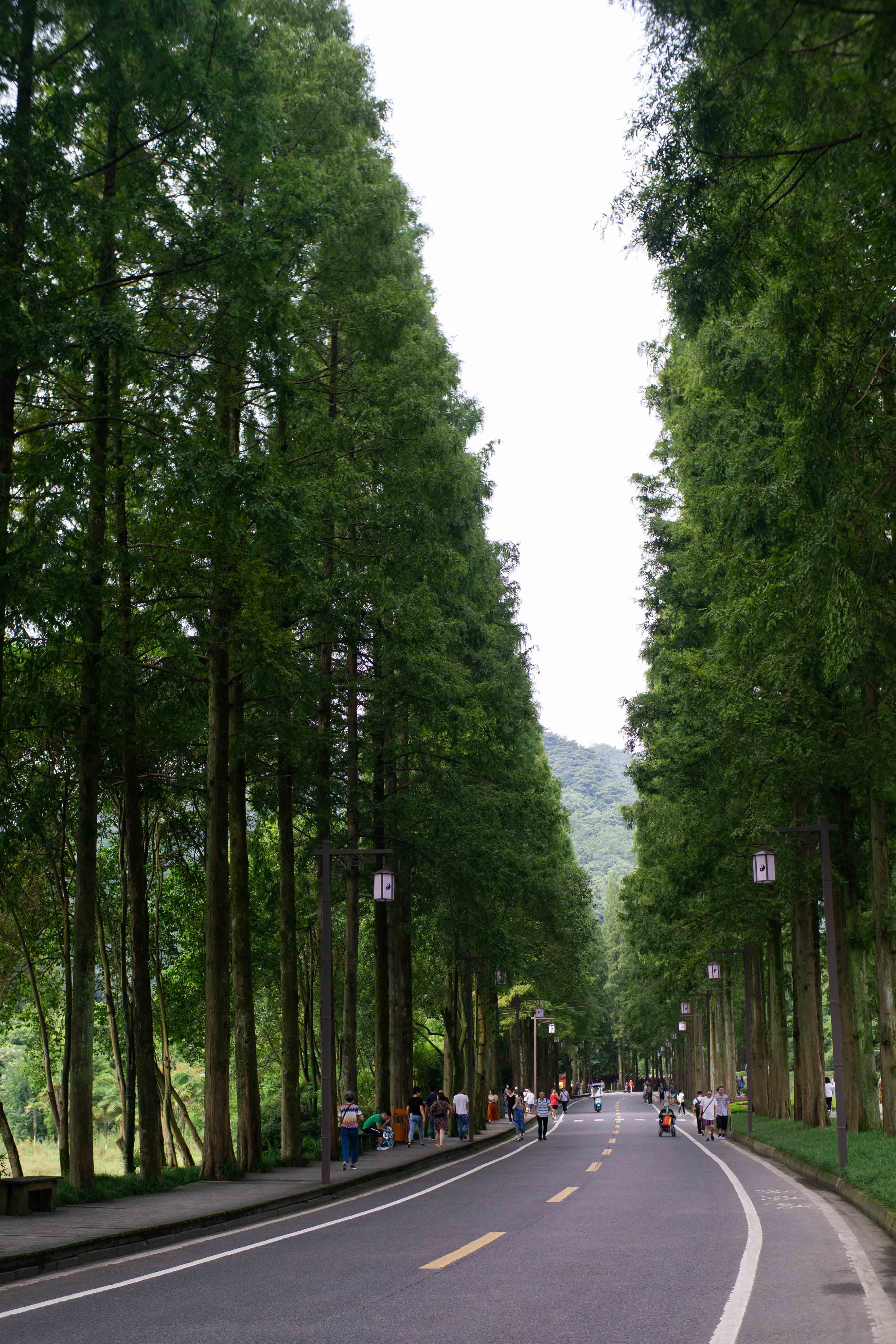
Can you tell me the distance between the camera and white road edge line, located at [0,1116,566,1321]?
8977 mm

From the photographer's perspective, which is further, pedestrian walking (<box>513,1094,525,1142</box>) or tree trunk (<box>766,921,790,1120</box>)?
pedestrian walking (<box>513,1094,525,1142</box>)

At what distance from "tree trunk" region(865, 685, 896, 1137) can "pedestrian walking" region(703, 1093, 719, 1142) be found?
64.9ft

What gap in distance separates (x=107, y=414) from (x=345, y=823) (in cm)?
1439

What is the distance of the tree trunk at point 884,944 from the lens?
64.6 feet

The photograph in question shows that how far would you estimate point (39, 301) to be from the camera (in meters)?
13.2

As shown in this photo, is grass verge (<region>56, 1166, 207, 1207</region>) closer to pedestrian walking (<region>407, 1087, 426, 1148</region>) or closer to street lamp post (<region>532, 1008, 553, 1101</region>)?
pedestrian walking (<region>407, 1087, 426, 1148</region>)

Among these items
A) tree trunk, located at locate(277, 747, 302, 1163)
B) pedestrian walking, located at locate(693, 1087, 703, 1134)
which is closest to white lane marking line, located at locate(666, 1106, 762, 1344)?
tree trunk, located at locate(277, 747, 302, 1163)

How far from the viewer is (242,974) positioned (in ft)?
68.4

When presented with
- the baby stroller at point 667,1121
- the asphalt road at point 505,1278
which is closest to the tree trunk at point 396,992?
the asphalt road at point 505,1278

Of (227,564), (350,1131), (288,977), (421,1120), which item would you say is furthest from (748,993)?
(227,564)

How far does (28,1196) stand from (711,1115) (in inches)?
1145

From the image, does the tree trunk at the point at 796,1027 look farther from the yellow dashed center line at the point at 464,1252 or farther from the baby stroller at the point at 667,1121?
the yellow dashed center line at the point at 464,1252

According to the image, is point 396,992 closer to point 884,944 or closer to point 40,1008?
point 40,1008

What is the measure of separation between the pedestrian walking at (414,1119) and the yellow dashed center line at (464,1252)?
61.7 feet
